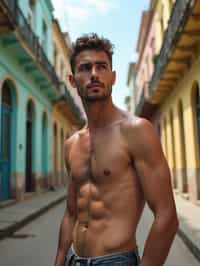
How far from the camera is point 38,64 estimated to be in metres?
14.9

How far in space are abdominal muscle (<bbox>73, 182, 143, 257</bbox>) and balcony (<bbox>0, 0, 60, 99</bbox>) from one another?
28.6ft

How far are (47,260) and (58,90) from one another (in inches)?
595

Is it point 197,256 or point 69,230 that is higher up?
point 69,230

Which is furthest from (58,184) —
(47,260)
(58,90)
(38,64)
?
(47,260)

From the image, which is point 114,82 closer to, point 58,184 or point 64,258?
point 64,258

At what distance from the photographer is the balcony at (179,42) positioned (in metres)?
9.94

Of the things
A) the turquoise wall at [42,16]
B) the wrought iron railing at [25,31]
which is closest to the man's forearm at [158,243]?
the wrought iron railing at [25,31]

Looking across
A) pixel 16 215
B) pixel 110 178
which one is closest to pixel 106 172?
pixel 110 178

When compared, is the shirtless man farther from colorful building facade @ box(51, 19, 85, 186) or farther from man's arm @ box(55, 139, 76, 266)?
colorful building facade @ box(51, 19, 85, 186)

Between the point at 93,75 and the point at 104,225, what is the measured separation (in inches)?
27.9

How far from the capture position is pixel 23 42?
41.1ft

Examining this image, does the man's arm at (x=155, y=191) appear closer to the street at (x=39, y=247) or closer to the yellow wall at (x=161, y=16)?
the street at (x=39, y=247)

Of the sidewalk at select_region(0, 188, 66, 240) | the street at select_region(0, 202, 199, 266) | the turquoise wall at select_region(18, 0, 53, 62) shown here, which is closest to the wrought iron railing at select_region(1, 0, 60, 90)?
the turquoise wall at select_region(18, 0, 53, 62)

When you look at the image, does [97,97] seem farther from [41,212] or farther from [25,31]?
[25,31]
